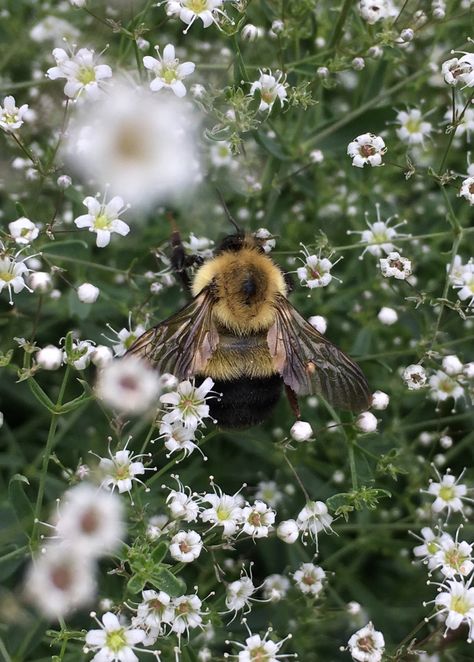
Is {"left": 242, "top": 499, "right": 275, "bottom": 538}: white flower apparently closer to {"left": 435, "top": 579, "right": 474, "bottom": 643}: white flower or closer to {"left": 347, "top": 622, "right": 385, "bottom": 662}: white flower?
{"left": 347, "top": 622, "right": 385, "bottom": 662}: white flower

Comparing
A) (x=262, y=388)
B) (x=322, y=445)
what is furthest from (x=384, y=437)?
(x=262, y=388)

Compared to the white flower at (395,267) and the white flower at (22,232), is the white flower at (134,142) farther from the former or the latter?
the white flower at (395,267)

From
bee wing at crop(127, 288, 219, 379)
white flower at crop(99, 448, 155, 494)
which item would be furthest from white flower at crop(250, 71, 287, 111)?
white flower at crop(99, 448, 155, 494)

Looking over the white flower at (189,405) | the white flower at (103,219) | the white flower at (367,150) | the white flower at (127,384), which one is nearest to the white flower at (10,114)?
the white flower at (103,219)

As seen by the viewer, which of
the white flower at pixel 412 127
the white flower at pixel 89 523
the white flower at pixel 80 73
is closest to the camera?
the white flower at pixel 89 523

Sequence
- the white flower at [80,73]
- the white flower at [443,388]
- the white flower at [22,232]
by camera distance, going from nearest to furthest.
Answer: the white flower at [22,232] < the white flower at [80,73] < the white flower at [443,388]

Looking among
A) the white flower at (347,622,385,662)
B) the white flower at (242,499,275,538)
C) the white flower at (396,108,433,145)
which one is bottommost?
the white flower at (347,622,385,662)

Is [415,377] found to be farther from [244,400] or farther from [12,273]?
[12,273]
